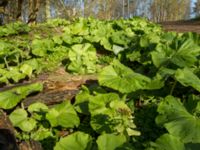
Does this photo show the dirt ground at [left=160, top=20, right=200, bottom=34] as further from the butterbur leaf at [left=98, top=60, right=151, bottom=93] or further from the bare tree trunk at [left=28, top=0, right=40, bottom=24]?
the bare tree trunk at [left=28, top=0, right=40, bottom=24]

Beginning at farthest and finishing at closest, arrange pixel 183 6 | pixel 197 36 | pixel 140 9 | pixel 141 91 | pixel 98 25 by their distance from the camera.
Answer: pixel 183 6 → pixel 140 9 → pixel 98 25 → pixel 197 36 → pixel 141 91

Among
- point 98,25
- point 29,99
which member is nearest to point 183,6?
point 98,25

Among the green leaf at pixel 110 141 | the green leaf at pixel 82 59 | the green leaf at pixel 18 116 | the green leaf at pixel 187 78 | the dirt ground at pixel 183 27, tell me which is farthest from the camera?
the dirt ground at pixel 183 27

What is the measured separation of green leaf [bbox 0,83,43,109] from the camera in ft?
13.7

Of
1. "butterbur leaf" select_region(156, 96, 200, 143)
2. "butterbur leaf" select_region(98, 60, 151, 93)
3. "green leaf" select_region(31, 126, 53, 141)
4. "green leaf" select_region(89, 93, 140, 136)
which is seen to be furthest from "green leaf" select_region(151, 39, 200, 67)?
"green leaf" select_region(31, 126, 53, 141)

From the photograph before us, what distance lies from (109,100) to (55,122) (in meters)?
0.55

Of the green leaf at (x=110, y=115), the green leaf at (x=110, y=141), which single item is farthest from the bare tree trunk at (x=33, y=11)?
the green leaf at (x=110, y=141)

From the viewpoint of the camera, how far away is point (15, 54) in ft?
18.4

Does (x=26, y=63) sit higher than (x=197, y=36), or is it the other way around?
(x=197, y=36)

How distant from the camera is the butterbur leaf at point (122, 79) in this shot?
387 centimetres

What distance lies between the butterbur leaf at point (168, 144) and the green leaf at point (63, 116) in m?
A: 1.25

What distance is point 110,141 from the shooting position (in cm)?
292

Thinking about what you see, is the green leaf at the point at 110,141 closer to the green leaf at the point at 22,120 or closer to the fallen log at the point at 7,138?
the fallen log at the point at 7,138

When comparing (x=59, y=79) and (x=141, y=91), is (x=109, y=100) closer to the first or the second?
(x=141, y=91)
